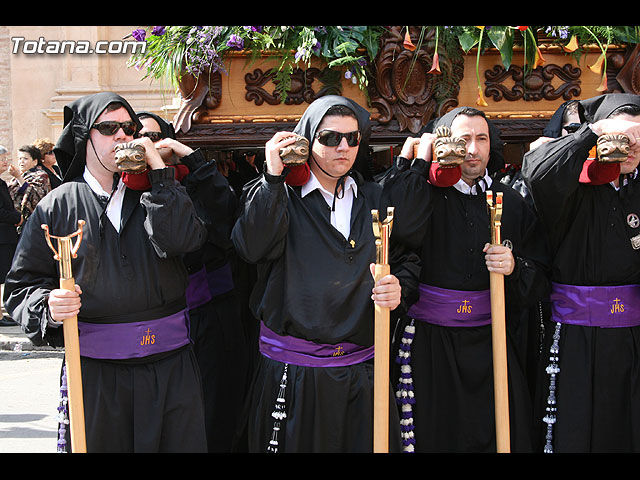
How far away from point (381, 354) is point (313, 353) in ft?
1.10

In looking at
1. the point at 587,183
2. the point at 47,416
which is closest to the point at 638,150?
the point at 587,183

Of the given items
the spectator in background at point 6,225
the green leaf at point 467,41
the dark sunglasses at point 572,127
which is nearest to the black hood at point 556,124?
the dark sunglasses at point 572,127

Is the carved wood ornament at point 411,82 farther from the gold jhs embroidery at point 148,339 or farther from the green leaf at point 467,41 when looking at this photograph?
the gold jhs embroidery at point 148,339

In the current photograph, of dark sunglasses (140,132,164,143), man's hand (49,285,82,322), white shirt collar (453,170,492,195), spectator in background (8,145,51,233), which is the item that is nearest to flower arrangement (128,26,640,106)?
dark sunglasses (140,132,164,143)

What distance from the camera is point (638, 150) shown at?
350cm

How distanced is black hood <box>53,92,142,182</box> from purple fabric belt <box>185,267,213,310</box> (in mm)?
1061

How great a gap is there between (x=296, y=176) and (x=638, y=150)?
1.65 m

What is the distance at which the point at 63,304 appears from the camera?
2875 mm

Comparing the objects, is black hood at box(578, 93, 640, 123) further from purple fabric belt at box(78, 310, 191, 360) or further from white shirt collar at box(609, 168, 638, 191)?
purple fabric belt at box(78, 310, 191, 360)

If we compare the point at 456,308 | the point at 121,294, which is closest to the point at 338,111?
the point at 456,308

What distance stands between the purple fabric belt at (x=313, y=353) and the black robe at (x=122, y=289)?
43 centimetres

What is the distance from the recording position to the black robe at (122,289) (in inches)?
121

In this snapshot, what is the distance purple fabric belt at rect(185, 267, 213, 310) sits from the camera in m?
4.16
